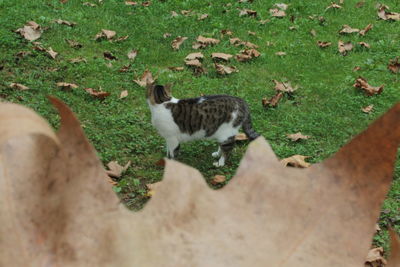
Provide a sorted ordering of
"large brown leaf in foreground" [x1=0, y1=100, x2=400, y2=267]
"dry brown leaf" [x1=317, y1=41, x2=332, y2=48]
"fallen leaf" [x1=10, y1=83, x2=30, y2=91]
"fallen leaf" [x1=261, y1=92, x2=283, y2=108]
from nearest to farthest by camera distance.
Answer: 1. "large brown leaf in foreground" [x1=0, y1=100, x2=400, y2=267]
2. "fallen leaf" [x1=10, y1=83, x2=30, y2=91]
3. "fallen leaf" [x1=261, y1=92, x2=283, y2=108]
4. "dry brown leaf" [x1=317, y1=41, x2=332, y2=48]

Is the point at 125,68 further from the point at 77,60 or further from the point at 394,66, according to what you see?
the point at 394,66

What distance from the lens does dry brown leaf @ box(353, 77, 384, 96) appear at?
204 inches

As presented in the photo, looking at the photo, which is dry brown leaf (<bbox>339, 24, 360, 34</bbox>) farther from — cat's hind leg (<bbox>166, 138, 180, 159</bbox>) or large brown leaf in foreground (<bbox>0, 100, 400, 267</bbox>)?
large brown leaf in foreground (<bbox>0, 100, 400, 267</bbox>)

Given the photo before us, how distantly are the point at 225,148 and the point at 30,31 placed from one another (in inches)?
127

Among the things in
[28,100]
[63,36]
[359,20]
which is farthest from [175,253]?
[359,20]

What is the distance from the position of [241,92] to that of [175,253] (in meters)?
4.88

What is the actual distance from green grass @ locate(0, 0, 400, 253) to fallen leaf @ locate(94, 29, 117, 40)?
0.26 ft

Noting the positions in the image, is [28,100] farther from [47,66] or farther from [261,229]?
[261,229]

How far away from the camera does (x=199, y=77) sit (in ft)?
18.5

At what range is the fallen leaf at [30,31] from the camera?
5988 millimetres

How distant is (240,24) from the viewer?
707 cm

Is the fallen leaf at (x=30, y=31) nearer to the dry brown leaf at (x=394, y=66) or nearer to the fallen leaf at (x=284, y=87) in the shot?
the fallen leaf at (x=284, y=87)

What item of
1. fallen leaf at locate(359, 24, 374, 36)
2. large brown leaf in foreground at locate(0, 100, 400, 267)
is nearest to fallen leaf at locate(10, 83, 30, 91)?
fallen leaf at locate(359, 24, 374, 36)

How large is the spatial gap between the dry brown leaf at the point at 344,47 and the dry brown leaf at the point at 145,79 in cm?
239
